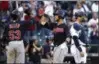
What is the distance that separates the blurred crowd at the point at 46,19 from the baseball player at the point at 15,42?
0.21 metres

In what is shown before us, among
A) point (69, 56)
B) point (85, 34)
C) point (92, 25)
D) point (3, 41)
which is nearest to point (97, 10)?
point (92, 25)

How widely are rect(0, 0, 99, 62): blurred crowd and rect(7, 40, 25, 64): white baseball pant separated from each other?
0.23 metres

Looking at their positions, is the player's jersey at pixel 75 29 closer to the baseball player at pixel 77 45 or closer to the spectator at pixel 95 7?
the baseball player at pixel 77 45

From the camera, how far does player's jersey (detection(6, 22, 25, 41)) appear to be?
31.1 ft

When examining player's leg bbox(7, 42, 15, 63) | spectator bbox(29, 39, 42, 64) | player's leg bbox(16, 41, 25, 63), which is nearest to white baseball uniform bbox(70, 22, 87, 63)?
spectator bbox(29, 39, 42, 64)

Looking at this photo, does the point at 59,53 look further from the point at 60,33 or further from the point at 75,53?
the point at 60,33

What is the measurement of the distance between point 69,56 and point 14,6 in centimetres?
241

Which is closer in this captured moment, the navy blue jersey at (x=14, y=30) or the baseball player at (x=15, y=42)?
the baseball player at (x=15, y=42)

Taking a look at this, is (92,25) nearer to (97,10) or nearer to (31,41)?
(97,10)

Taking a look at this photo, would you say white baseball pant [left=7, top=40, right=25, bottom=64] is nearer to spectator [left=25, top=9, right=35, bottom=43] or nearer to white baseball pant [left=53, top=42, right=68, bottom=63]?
spectator [left=25, top=9, right=35, bottom=43]

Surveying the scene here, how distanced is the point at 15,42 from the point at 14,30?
0.38m

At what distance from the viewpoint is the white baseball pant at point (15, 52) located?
9.33m

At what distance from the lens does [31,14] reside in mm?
10398

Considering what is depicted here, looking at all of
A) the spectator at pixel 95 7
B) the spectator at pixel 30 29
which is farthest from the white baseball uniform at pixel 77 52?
the spectator at pixel 95 7
